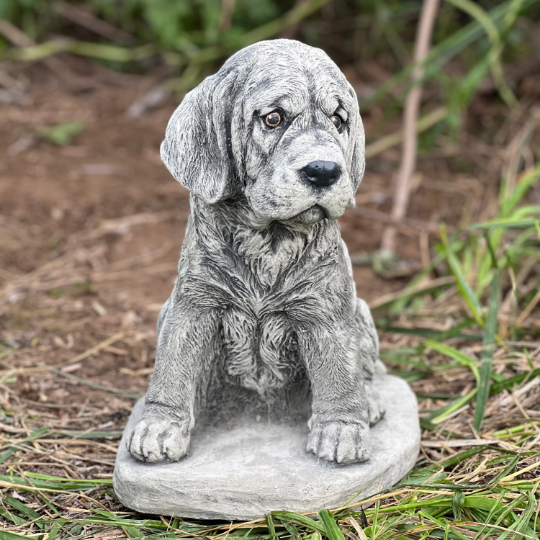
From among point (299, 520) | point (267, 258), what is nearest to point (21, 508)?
point (299, 520)

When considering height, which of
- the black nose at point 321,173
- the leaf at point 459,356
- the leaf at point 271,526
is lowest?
the leaf at point 271,526

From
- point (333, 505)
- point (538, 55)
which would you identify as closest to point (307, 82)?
point (333, 505)

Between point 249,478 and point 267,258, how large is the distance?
29.8 inches

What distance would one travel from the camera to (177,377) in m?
2.95

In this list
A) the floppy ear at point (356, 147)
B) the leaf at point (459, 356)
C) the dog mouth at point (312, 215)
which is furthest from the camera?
the leaf at point (459, 356)

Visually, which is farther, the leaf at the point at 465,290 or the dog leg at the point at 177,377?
the leaf at the point at 465,290

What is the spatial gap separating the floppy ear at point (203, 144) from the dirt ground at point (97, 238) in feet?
4.12

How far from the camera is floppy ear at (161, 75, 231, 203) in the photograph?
2.69m

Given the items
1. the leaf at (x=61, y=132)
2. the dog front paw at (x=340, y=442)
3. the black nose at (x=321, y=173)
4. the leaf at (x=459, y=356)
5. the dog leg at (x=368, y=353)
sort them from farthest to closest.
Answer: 1. the leaf at (x=61, y=132)
2. the leaf at (x=459, y=356)
3. the dog leg at (x=368, y=353)
4. the dog front paw at (x=340, y=442)
5. the black nose at (x=321, y=173)

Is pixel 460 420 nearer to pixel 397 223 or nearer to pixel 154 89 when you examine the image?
pixel 397 223

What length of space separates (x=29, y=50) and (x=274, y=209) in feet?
17.6

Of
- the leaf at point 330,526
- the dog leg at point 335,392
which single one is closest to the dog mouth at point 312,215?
the dog leg at point 335,392

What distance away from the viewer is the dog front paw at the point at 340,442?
2867mm

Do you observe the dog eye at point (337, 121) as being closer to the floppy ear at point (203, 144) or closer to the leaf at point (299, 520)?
the floppy ear at point (203, 144)
